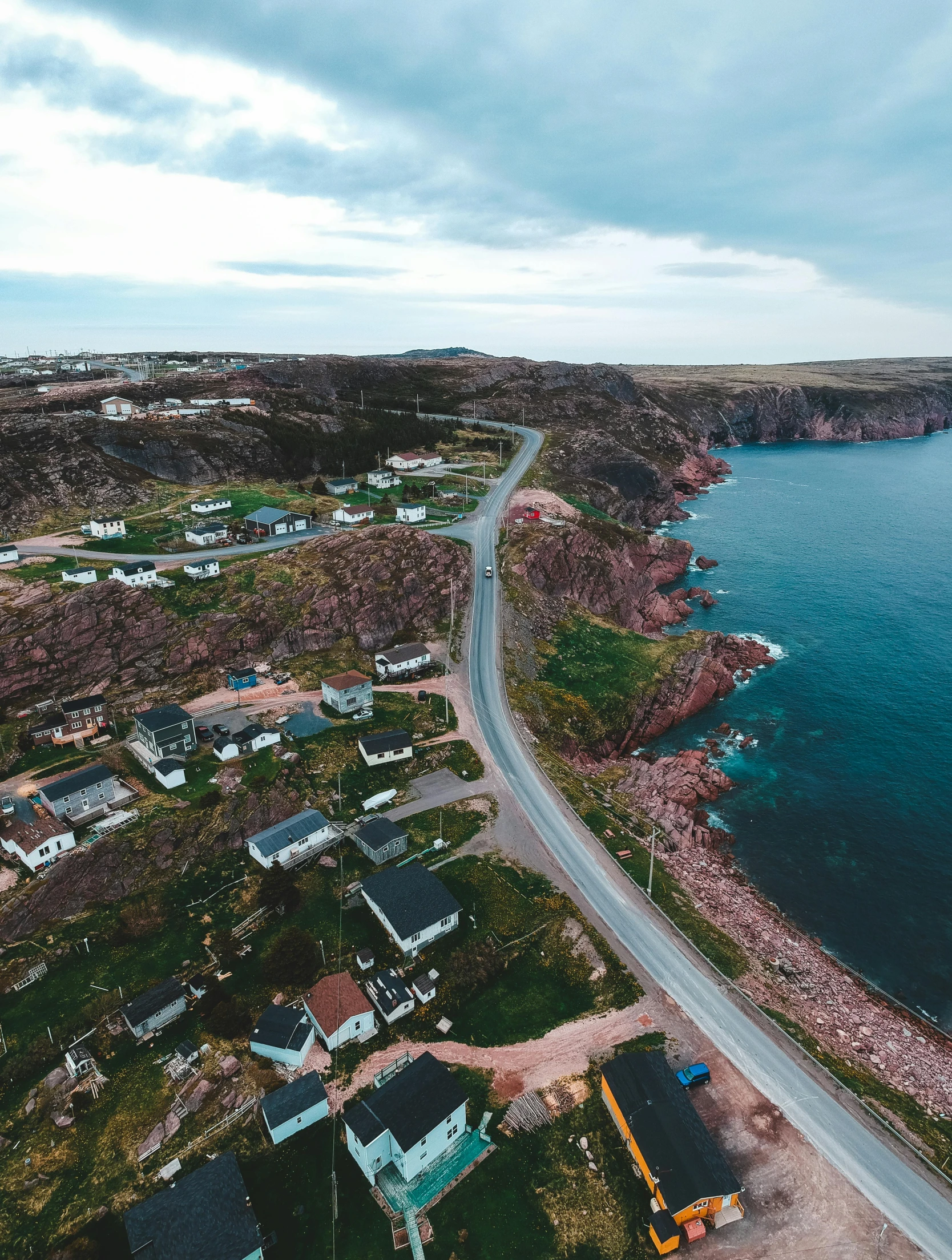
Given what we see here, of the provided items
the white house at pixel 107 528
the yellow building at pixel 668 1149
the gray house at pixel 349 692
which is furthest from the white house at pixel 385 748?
the white house at pixel 107 528

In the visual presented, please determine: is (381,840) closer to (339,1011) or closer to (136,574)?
(339,1011)

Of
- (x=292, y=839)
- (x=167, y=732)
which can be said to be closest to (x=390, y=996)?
(x=292, y=839)

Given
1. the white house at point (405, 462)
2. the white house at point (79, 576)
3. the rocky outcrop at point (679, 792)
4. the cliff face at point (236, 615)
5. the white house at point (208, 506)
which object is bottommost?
the rocky outcrop at point (679, 792)

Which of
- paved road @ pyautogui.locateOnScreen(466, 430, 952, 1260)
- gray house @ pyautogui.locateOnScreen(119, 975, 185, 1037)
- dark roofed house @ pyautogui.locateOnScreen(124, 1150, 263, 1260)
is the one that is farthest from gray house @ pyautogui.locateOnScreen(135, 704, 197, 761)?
dark roofed house @ pyautogui.locateOnScreen(124, 1150, 263, 1260)

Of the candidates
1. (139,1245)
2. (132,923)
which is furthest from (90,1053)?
(139,1245)

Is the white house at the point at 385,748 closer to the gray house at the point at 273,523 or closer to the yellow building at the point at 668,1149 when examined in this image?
the yellow building at the point at 668,1149

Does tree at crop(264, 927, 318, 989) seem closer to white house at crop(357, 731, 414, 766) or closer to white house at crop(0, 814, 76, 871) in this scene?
white house at crop(357, 731, 414, 766)
